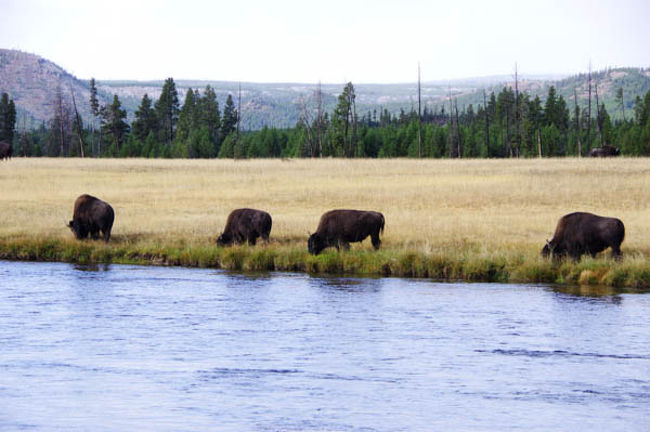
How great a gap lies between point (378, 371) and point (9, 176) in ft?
137

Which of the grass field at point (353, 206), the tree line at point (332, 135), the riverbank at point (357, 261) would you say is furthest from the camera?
the tree line at point (332, 135)

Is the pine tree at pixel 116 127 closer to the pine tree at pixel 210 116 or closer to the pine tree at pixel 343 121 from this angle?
the pine tree at pixel 210 116

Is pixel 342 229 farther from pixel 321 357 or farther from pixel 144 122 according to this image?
pixel 144 122

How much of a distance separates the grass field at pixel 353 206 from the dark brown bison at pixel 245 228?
0.71 m

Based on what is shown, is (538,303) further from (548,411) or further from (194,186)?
(194,186)

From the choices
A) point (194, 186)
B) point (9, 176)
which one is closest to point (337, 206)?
point (194, 186)

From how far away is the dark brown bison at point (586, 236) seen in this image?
71.7 feet

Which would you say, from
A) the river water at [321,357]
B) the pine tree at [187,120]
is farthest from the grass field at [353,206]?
the pine tree at [187,120]

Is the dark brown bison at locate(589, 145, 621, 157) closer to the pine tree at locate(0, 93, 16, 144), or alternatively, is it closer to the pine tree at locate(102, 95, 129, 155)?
the pine tree at locate(102, 95, 129, 155)

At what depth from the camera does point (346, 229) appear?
24328 mm

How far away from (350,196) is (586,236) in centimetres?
1977

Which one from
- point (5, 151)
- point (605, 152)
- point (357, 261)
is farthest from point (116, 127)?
point (357, 261)

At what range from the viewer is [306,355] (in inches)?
566

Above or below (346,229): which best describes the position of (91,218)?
above
